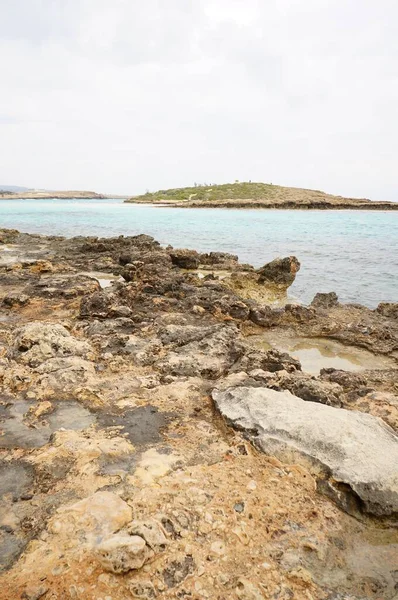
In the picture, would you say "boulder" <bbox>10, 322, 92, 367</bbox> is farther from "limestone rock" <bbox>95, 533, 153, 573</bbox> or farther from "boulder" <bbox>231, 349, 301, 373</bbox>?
"limestone rock" <bbox>95, 533, 153, 573</bbox>

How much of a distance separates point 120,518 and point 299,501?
1375mm

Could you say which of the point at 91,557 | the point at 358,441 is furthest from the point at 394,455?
the point at 91,557

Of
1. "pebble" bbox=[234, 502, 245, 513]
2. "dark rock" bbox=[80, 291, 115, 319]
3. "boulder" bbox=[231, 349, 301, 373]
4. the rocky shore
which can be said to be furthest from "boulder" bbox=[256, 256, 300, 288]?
"pebble" bbox=[234, 502, 245, 513]

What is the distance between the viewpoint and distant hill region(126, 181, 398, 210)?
69.3 m

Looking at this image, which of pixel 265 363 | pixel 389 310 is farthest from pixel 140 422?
pixel 389 310

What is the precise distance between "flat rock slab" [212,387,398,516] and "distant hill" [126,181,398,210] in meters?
67.8

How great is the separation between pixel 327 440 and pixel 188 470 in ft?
4.21

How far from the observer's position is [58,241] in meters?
21.7

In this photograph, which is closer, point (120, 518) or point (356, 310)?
point (120, 518)

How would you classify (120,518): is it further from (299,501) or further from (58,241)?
(58,241)

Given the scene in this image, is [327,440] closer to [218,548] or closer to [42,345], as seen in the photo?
[218,548]

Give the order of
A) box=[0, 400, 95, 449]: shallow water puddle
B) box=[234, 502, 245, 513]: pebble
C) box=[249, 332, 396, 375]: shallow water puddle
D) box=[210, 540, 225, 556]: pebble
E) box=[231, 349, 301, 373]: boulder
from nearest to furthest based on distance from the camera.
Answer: box=[210, 540, 225, 556]: pebble, box=[234, 502, 245, 513]: pebble, box=[0, 400, 95, 449]: shallow water puddle, box=[231, 349, 301, 373]: boulder, box=[249, 332, 396, 375]: shallow water puddle

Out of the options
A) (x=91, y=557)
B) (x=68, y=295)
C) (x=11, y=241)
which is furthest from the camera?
(x=11, y=241)

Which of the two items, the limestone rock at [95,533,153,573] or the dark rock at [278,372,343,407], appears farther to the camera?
the dark rock at [278,372,343,407]
